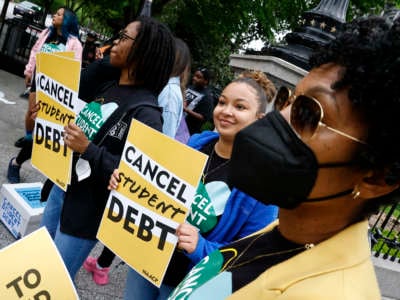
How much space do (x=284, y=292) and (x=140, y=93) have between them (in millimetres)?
1602

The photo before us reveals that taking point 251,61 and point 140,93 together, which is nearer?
point 140,93

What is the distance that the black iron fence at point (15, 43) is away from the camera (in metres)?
10.2

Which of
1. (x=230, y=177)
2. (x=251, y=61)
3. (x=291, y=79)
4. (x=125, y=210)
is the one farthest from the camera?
(x=251, y=61)

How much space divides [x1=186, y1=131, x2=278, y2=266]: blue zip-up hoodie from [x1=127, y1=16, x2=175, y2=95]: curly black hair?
92 centimetres

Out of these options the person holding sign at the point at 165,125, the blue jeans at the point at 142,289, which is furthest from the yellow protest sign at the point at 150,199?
the person holding sign at the point at 165,125

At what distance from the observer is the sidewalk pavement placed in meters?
3.21

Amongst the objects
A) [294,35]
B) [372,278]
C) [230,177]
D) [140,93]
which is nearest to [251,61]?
[294,35]

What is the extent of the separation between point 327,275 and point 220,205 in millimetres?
1002

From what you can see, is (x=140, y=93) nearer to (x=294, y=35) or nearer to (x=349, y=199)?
(x=349, y=199)

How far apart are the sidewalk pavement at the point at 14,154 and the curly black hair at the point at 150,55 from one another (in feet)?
6.19

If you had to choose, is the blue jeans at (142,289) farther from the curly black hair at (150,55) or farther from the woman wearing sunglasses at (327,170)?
the curly black hair at (150,55)

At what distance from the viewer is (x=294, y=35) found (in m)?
3.93

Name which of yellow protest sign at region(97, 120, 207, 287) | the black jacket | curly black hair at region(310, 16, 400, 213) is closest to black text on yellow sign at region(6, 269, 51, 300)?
yellow protest sign at region(97, 120, 207, 287)

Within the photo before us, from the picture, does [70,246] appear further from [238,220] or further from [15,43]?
[15,43]
